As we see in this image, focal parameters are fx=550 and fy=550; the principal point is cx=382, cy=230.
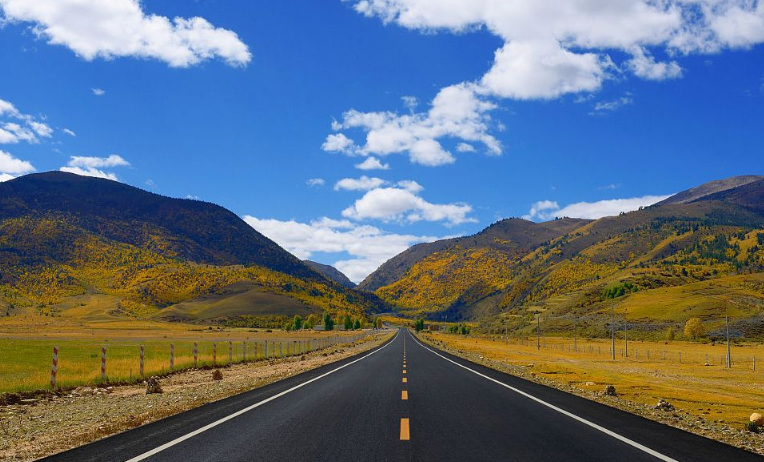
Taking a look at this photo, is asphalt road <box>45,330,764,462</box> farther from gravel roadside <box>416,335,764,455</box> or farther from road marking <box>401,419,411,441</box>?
gravel roadside <box>416,335,764,455</box>

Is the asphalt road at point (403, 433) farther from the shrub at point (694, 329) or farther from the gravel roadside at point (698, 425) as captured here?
the shrub at point (694, 329)

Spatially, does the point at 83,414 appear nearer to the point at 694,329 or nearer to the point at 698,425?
the point at 698,425

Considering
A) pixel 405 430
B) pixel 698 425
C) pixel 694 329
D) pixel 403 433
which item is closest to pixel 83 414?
pixel 405 430

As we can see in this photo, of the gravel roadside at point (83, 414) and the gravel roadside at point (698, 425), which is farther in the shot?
the gravel roadside at point (698, 425)

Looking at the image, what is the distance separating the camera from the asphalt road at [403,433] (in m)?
8.62

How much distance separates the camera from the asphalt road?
8617 mm

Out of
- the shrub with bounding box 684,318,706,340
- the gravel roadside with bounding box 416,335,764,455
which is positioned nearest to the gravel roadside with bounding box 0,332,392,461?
the gravel roadside with bounding box 416,335,764,455

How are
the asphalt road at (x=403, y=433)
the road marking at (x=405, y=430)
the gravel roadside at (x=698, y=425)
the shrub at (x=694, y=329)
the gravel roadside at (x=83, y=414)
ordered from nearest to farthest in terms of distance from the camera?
1. the asphalt road at (x=403, y=433)
2. the road marking at (x=405, y=430)
3. the gravel roadside at (x=83, y=414)
4. the gravel roadside at (x=698, y=425)
5. the shrub at (x=694, y=329)

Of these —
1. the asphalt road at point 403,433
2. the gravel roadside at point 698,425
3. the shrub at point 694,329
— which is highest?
the asphalt road at point 403,433

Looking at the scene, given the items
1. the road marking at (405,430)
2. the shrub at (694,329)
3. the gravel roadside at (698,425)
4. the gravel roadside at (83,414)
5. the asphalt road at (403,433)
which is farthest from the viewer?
the shrub at (694,329)

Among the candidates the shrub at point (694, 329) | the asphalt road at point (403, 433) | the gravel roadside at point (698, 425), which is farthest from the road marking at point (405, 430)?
the shrub at point (694, 329)

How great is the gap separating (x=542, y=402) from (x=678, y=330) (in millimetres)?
119591

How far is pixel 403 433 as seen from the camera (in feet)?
34.3

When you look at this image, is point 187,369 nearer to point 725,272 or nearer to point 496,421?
point 496,421
